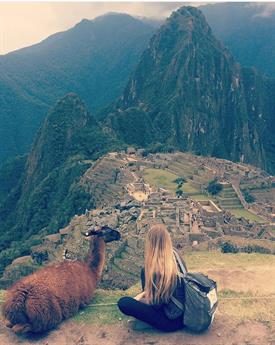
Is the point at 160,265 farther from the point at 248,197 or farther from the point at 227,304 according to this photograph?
the point at 248,197

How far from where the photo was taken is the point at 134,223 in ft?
40.5

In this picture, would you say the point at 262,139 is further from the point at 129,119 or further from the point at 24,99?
the point at 24,99

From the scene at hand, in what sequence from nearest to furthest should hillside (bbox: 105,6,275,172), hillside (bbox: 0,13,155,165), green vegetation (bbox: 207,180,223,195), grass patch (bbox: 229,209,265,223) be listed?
1. grass patch (bbox: 229,209,265,223)
2. green vegetation (bbox: 207,180,223,195)
3. hillside (bbox: 105,6,275,172)
4. hillside (bbox: 0,13,155,165)

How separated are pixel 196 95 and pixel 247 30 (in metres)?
114

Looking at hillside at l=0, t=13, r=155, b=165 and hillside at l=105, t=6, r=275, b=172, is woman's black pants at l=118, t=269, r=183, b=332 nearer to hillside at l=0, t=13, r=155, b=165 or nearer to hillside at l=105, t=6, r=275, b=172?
hillside at l=105, t=6, r=275, b=172

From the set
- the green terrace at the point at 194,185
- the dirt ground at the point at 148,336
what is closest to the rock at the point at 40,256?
the dirt ground at the point at 148,336

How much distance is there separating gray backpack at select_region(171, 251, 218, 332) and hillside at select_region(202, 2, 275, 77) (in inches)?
6649

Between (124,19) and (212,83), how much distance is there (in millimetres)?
110910

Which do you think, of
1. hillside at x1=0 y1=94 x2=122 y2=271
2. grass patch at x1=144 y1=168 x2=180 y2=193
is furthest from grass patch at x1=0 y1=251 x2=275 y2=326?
grass patch at x1=144 y1=168 x2=180 y2=193

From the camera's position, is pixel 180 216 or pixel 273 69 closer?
pixel 180 216

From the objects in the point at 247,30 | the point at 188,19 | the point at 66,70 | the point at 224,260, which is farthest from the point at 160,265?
the point at 247,30

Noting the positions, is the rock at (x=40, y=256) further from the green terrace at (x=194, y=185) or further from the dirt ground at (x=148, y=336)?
the green terrace at (x=194, y=185)

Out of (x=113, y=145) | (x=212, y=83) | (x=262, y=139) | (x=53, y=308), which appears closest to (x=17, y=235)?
(x=113, y=145)

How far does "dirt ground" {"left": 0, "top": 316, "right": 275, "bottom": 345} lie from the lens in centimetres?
514
